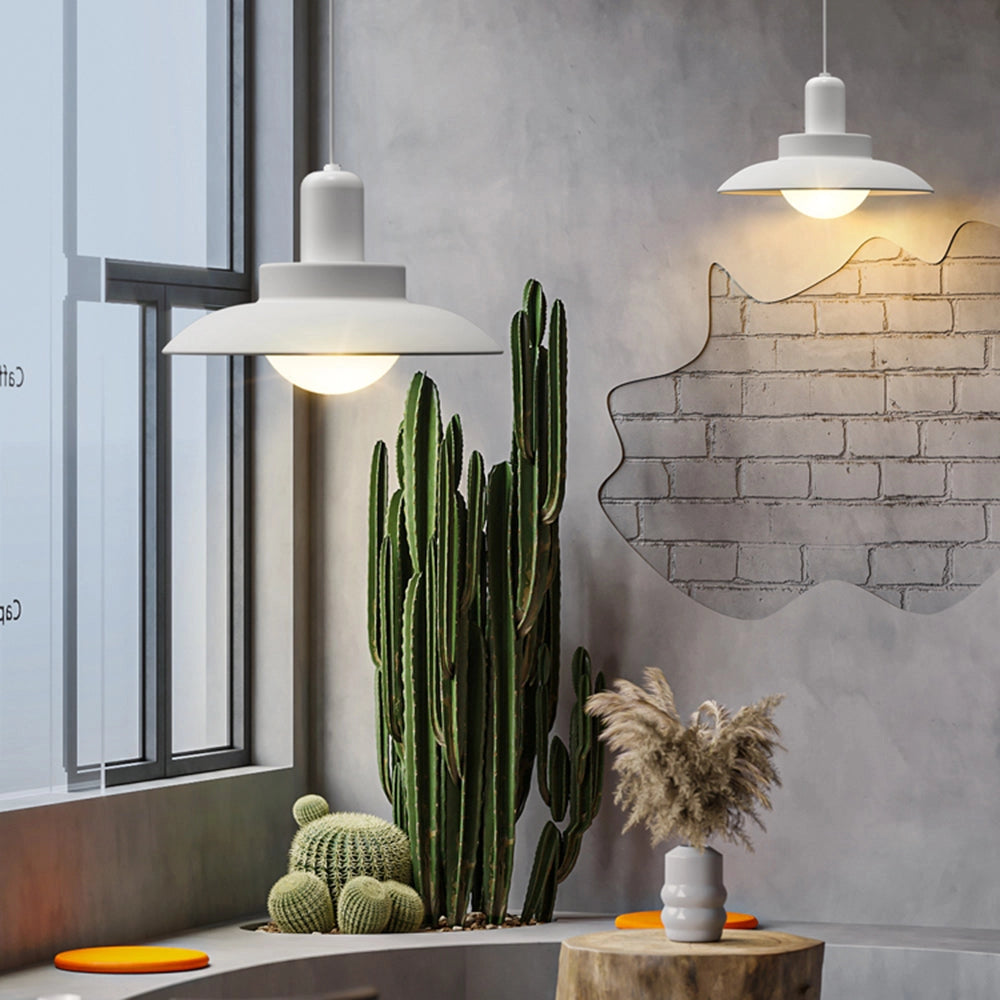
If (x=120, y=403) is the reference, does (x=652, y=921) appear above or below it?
below

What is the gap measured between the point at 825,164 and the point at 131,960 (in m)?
2.51

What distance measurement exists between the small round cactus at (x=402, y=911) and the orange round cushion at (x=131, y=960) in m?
0.54

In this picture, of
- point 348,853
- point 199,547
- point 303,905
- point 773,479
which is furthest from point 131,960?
point 773,479

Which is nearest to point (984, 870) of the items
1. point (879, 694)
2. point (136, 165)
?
point (879, 694)

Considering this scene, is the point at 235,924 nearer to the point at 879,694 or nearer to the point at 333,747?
the point at 333,747

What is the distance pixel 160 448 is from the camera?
4.96 meters

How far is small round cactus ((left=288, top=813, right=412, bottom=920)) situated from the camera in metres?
4.76

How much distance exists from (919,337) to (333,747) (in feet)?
6.75

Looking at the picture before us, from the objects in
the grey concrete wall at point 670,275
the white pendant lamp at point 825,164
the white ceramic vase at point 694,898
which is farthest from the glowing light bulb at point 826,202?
the white ceramic vase at point 694,898

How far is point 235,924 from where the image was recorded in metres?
4.95

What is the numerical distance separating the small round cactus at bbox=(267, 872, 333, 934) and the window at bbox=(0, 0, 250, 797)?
523 mm

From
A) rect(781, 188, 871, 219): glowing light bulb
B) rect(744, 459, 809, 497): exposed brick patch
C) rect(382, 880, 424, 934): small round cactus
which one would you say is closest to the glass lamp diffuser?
rect(781, 188, 871, 219): glowing light bulb

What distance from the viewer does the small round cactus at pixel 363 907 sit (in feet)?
15.3

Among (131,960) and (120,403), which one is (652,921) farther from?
(120,403)
